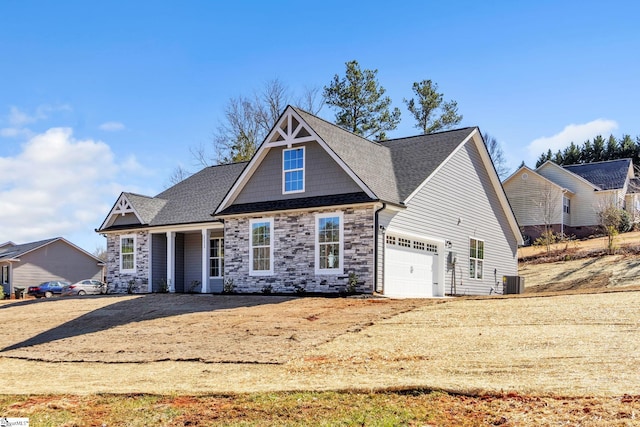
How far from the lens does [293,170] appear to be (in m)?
22.9

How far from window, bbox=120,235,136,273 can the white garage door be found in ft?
41.3

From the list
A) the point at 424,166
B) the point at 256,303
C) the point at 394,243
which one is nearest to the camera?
the point at 256,303

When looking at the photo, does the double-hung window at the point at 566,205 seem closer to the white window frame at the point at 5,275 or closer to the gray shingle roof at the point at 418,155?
the gray shingle roof at the point at 418,155

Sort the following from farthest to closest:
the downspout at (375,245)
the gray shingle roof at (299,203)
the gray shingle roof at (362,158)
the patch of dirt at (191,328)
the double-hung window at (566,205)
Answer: the double-hung window at (566,205) → the gray shingle roof at (362,158) → the gray shingle roof at (299,203) → the downspout at (375,245) → the patch of dirt at (191,328)

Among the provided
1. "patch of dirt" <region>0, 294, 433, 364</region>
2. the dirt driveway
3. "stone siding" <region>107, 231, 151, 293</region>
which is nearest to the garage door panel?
"patch of dirt" <region>0, 294, 433, 364</region>

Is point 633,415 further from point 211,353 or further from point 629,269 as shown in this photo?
point 629,269

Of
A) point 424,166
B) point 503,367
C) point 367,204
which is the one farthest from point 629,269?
point 503,367

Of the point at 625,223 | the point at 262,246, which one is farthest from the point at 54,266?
the point at 625,223

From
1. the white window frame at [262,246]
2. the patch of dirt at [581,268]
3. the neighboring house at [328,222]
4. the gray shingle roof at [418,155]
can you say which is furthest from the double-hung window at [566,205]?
the white window frame at [262,246]

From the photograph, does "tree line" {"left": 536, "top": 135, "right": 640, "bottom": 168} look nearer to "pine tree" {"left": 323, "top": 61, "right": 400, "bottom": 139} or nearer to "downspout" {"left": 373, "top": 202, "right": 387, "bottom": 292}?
"pine tree" {"left": 323, "top": 61, "right": 400, "bottom": 139}

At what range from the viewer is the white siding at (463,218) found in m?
23.1

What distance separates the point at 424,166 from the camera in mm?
24109

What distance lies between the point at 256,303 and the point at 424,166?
8.51 m

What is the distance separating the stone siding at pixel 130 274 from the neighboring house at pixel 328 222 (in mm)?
61
